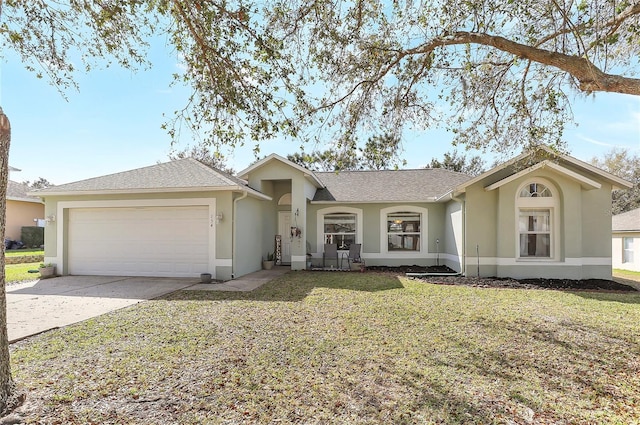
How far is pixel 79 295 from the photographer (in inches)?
335

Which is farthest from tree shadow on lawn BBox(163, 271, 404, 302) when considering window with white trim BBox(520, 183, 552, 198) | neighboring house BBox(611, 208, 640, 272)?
neighboring house BBox(611, 208, 640, 272)

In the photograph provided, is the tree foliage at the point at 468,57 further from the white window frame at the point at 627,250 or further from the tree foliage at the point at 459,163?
the tree foliage at the point at 459,163

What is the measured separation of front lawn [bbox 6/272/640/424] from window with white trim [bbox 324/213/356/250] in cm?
781

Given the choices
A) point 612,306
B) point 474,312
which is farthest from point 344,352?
point 612,306

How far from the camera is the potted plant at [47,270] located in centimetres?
1134

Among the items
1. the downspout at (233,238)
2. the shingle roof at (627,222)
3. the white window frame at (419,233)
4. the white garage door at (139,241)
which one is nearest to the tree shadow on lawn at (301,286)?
the downspout at (233,238)

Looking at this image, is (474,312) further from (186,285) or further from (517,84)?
(186,285)

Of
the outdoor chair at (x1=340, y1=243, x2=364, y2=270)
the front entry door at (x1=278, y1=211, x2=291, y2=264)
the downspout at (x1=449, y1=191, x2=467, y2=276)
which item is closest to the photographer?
the downspout at (x1=449, y1=191, x2=467, y2=276)

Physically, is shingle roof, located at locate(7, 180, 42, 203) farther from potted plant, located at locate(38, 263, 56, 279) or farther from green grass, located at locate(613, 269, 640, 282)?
green grass, located at locate(613, 269, 640, 282)

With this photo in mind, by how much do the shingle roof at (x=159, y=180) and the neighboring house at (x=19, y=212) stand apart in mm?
13218

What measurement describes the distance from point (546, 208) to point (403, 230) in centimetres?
541

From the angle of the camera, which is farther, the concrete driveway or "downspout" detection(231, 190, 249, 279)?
"downspout" detection(231, 190, 249, 279)

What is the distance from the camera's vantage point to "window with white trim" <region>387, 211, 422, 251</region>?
1503 cm

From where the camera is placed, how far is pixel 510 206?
37.5 feet
